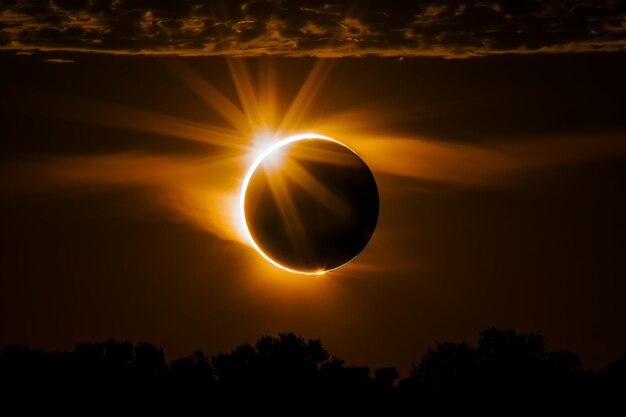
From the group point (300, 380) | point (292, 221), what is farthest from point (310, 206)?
point (300, 380)

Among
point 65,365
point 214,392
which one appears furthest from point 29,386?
point 214,392

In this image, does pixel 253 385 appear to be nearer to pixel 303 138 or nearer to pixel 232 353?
pixel 232 353

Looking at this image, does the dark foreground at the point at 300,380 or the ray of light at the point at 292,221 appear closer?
the ray of light at the point at 292,221

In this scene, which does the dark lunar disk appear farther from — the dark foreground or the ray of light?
the dark foreground

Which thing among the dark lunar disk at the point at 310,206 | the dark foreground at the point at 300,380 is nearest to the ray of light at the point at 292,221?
the dark lunar disk at the point at 310,206

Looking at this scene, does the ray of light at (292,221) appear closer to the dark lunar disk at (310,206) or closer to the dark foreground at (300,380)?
the dark lunar disk at (310,206)
